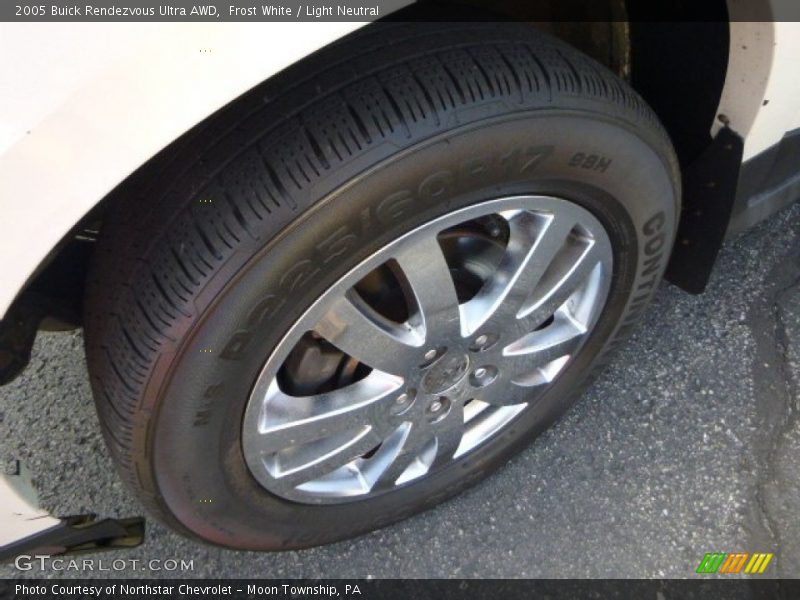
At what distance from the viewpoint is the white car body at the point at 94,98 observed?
891mm

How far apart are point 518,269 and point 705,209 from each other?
577 mm

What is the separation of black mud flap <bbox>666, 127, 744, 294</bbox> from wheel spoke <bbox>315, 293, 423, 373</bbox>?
2.48 feet

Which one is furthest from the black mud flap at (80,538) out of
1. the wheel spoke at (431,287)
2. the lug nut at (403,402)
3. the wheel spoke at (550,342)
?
the wheel spoke at (550,342)

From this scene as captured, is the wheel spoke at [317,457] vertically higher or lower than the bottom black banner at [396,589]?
higher

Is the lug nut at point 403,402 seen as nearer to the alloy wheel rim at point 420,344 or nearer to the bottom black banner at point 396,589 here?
the alloy wheel rim at point 420,344

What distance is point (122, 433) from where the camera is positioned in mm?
1325

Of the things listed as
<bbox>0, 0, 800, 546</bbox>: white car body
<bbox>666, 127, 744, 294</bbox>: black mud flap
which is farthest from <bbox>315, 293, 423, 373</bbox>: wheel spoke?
<bbox>666, 127, 744, 294</bbox>: black mud flap

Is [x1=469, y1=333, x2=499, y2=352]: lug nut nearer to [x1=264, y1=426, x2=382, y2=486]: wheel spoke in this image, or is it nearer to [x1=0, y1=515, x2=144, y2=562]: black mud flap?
[x1=264, y1=426, x2=382, y2=486]: wheel spoke

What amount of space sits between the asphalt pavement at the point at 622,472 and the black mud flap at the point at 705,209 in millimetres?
293

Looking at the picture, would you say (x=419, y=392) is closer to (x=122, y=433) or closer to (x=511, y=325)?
(x=511, y=325)

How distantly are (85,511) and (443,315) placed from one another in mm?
1117

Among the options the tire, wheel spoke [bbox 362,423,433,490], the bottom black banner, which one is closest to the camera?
the tire

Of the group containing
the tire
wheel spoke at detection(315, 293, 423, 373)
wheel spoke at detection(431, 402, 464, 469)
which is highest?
the tire

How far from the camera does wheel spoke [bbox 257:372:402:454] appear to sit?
4.64ft
